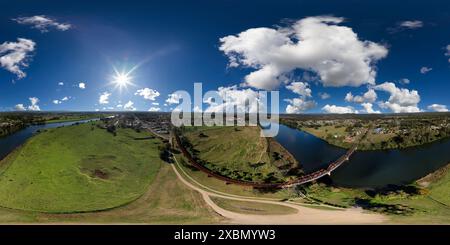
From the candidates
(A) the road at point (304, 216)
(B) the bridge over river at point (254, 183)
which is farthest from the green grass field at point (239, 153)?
(A) the road at point (304, 216)

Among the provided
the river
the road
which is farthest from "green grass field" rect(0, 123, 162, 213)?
the road

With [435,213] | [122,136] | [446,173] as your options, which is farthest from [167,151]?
[446,173]

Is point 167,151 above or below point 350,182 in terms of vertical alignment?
above

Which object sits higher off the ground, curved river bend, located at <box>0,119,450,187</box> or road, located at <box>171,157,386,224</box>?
curved river bend, located at <box>0,119,450,187</box>

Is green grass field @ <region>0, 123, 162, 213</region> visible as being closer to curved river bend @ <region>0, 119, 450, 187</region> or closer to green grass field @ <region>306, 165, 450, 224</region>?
curved river bend @ <region>0, 119, 450, 187</region>

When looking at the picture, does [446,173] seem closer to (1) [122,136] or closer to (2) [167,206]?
(2) [167,206]

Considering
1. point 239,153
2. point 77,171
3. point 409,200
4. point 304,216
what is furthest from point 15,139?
point 409,200
